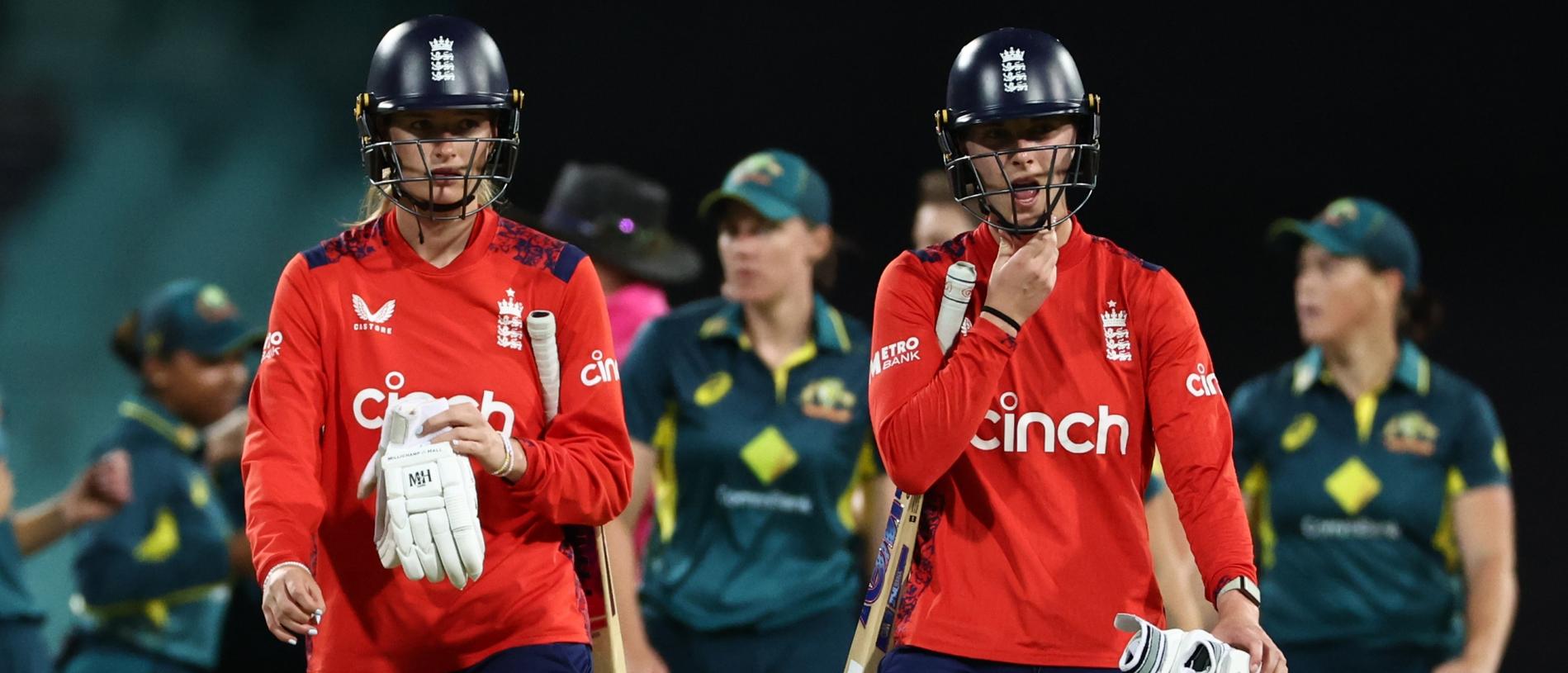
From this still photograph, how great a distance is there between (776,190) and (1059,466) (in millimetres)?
2278

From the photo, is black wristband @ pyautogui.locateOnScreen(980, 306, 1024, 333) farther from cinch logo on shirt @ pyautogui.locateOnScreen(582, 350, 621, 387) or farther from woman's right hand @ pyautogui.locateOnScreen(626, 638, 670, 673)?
woman's right hand @ pyautogui.locateOnScreen(626, 638, 670, 673)

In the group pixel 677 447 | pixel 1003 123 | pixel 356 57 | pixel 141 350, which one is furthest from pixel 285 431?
pixel 356 57

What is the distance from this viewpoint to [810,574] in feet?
15.3

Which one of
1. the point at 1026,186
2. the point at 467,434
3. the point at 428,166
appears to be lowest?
the point at 467,434

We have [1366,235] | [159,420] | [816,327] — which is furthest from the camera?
[1366,235]

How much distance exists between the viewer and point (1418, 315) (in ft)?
19.7

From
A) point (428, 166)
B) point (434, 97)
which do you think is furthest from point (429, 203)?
point (434, 97)

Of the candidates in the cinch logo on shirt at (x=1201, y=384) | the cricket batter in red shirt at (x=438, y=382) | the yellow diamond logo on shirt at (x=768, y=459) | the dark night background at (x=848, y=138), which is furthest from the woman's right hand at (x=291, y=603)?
the dark night background at (x=848, y=138)

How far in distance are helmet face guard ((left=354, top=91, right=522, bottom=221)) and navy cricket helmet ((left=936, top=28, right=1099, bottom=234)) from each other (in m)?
0.71

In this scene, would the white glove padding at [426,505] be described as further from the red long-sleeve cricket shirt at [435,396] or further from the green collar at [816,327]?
the green collar at [816,327]

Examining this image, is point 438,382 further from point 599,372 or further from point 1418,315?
point 1418,315

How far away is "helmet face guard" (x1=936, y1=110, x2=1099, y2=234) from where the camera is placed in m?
2.87

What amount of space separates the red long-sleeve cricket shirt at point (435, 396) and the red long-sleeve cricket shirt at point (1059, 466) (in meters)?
0.48

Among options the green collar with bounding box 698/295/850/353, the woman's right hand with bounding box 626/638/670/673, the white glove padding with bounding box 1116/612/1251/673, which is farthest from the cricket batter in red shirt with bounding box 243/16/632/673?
the green collar with bounding box 698/295/850/353
